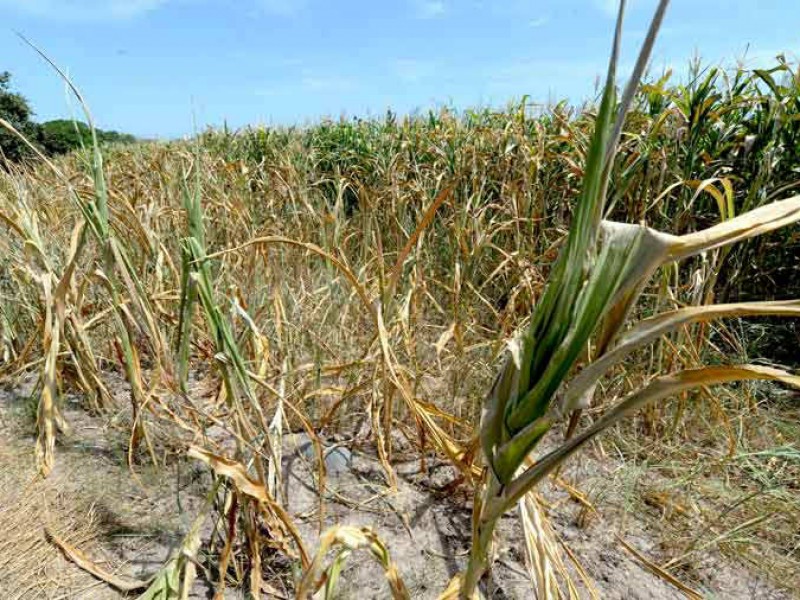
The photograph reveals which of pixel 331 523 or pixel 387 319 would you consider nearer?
pixel 331 523

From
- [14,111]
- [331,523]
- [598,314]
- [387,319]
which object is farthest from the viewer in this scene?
[14,111]

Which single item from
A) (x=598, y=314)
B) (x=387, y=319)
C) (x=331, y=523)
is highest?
(x=598, y=314)

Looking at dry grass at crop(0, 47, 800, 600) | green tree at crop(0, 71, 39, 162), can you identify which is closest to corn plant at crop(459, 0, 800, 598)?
dry grass at crop(0, 47, 800, 600)

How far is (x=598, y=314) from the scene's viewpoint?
55 centimetres

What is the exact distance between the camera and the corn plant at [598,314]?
50 cm

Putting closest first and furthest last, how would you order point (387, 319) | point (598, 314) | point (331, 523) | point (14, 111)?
point (598, 314)
point (331, 523)
point (387, 319)
point (14, 111)

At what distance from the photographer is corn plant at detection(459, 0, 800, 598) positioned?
19.7 inches

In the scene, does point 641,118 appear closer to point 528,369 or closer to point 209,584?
point 528,369

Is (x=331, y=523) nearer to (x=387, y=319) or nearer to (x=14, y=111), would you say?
(x=387, y=319)

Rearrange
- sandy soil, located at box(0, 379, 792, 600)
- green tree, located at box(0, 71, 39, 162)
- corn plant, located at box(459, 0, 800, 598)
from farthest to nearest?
1. green tree, located at box(0, 71, 39, 162)
2. sandy soil, located at box(0, 379, 792, 600)
3. corn plant, located at box(459, 0, 800, 598)

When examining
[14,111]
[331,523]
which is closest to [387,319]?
[331,523]

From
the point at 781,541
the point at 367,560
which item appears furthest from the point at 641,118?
the point at 367,560

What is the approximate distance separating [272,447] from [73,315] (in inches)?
35.3

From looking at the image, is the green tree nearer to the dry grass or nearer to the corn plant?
the dry grass
